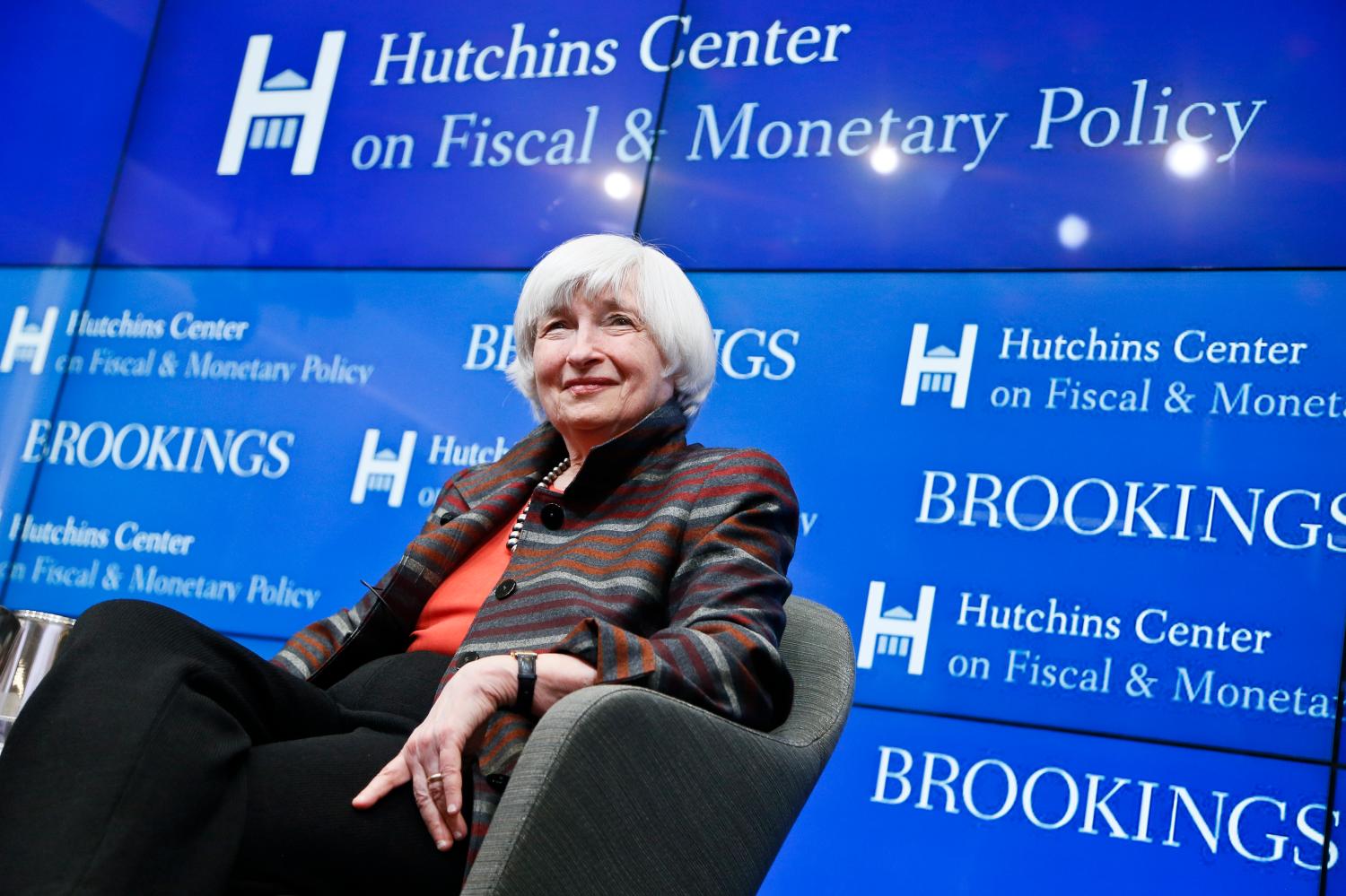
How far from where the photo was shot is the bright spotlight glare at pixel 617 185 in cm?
353

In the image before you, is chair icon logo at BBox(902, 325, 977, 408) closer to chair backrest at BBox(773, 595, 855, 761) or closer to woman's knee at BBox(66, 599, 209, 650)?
chair backrest at BBox(773, 595, 855, 761)

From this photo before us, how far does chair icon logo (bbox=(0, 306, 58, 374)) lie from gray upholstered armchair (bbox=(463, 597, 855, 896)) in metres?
3.12

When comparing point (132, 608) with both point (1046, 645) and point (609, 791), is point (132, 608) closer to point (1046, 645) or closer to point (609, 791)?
point (609, 791)

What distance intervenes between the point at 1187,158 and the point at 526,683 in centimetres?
212

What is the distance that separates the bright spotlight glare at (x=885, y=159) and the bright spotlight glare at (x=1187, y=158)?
0.59 m

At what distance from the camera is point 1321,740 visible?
257cm

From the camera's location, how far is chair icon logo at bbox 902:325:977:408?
3.04 m

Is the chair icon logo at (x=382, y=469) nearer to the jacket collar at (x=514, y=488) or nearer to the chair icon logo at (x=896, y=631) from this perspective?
the chair icon logo at (x=896, y=631)

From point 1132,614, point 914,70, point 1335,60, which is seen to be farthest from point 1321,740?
point 914,70

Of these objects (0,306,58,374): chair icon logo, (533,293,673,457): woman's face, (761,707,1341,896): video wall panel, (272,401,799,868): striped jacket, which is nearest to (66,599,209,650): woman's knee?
(272,401,799,868): striped jacket

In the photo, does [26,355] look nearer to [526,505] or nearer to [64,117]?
[64,117]

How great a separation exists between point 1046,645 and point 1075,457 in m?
0.39

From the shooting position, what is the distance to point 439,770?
1455 mm

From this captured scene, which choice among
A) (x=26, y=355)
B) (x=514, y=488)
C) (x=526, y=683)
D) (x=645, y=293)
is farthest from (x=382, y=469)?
(x=526, y=683)
